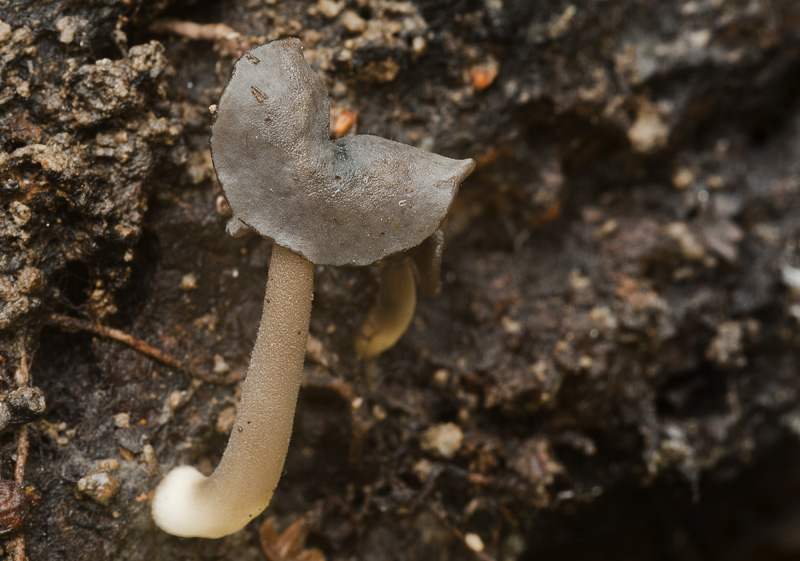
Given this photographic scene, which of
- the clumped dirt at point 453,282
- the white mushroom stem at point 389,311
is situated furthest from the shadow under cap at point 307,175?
the clumped dirt at point 453,282

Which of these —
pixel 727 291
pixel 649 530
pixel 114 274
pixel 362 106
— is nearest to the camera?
pixel 114 274

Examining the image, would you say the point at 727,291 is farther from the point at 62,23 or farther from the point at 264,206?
the point at 62,23

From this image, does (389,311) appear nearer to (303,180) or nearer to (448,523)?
(303,180)

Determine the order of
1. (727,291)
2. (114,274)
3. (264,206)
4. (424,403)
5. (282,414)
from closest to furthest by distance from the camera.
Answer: (264,206)
(282,414)
(114,274)
(424,403)
(727,291)

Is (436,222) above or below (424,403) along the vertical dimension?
above

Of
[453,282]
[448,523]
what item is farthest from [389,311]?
[448,523]

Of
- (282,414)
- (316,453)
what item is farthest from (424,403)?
(282,414)

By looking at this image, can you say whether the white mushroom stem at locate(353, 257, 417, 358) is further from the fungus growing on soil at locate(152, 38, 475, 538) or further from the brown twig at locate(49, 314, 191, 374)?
the brown twig at locate(49, 314, 191, 374)
